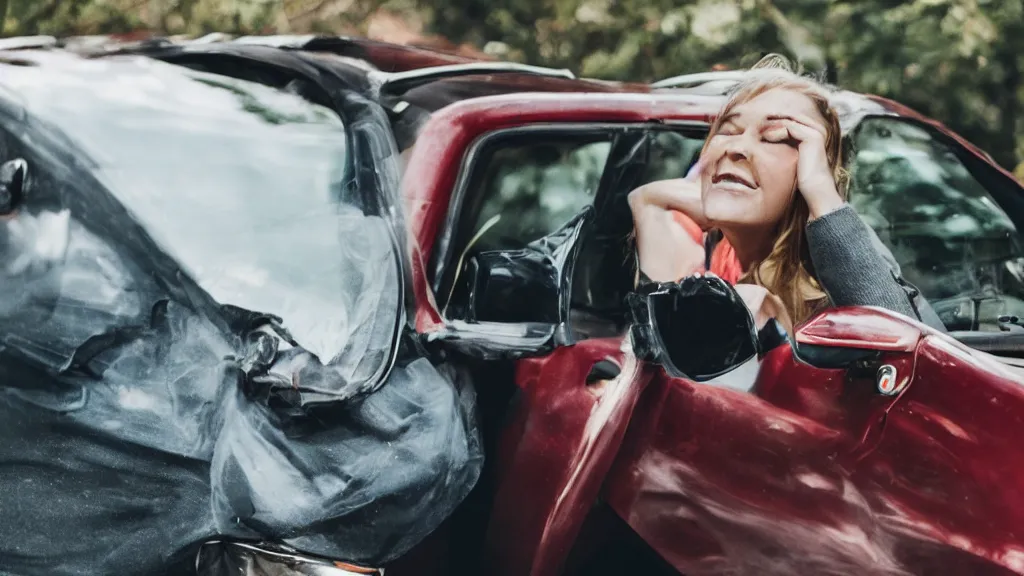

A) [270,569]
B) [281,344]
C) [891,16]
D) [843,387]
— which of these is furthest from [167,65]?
[891,16]

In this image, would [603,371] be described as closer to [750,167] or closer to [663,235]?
[663,235]

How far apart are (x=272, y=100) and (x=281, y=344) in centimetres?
60

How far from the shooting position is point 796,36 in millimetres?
3520

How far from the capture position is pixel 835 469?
81.4 inches

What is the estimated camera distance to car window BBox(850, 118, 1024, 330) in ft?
9.19

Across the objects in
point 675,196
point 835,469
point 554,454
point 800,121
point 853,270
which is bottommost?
point 554,454

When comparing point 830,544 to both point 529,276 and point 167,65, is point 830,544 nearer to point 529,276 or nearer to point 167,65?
point 529,276

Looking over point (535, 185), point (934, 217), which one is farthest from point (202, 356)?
point (934, 217)

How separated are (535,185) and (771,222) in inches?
21.2

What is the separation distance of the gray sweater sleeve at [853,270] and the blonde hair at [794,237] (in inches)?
0.9

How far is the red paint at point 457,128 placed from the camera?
2371 millimetres

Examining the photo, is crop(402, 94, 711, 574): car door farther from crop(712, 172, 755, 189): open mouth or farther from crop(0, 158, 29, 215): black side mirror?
crop(0, 158, 29, 215): black side mirror

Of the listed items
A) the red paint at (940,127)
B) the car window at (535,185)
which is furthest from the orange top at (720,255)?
the red paint at (940,127)

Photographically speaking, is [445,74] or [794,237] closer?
[794,237]
